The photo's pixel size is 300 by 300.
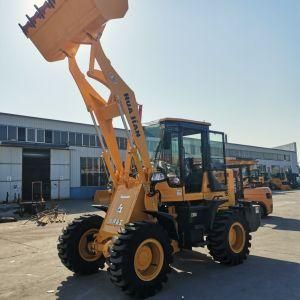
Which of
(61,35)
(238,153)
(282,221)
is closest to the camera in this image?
(61,35)

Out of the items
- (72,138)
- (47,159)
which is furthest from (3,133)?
(72,138)

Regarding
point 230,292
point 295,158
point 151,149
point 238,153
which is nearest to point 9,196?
point 151,149

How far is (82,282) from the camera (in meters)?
7.27

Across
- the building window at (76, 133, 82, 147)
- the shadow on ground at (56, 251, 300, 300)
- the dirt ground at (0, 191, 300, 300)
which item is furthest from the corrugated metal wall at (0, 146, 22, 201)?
the shadow on ground at (56, 251, 300, 300)

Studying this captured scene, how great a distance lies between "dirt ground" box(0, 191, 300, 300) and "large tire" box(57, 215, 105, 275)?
0.71ft

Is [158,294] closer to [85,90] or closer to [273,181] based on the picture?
[85,90]

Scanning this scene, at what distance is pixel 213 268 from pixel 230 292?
166 centimetres

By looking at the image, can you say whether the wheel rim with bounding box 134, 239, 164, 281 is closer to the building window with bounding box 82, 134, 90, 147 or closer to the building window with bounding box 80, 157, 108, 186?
the building window with bounding box 80, 157, 108, 186

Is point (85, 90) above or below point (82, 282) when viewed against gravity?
above

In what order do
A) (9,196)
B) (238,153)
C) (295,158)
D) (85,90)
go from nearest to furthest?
1. (85,90)
2. (9,196)
3. (238,153)
4. (295,158)

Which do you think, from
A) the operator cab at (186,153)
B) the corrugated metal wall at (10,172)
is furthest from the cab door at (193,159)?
the corrugated metal wall at (10,172)

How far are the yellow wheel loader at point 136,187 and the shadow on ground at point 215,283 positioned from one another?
343 millimetres

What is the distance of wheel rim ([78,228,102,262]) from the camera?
7785mm

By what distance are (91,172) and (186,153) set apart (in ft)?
100
